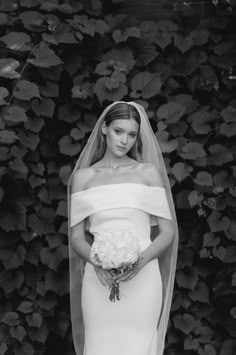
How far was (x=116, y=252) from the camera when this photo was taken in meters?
3.56

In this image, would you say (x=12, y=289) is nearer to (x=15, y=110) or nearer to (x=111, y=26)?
(x=15, y=110)

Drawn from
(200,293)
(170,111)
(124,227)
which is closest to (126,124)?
(124,227)

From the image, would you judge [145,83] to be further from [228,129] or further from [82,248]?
[82,248]

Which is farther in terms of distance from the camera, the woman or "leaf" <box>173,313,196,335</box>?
"leaf" <box>173,313,196,335</box>

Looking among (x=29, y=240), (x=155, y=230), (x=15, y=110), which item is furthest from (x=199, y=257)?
(x=15, y=110)

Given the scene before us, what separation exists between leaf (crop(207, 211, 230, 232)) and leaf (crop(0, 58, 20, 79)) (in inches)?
67.2

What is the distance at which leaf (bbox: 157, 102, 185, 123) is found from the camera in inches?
199

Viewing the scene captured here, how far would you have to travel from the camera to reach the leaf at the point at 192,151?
4.96m

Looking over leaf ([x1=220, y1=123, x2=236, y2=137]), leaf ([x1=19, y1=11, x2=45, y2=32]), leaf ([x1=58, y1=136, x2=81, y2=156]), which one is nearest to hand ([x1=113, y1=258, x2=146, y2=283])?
leaf ([x1=58, y1=136, x2=81, y2=156])

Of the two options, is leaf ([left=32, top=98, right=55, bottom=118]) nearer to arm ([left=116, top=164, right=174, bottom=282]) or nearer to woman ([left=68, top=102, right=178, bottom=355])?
woman ([left=68, top=102, right=178, bottom=355])

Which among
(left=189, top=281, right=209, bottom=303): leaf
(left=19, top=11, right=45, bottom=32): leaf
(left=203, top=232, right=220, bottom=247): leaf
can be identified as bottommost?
(left=189, top=281, right=209, bottom=303): leaf

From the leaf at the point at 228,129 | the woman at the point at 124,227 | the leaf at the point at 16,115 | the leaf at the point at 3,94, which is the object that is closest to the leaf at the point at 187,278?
the woman at the point at 124,227

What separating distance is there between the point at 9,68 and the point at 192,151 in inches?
56.6

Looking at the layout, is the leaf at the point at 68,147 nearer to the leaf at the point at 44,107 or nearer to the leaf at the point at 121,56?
the leaf at the point at 44,107
